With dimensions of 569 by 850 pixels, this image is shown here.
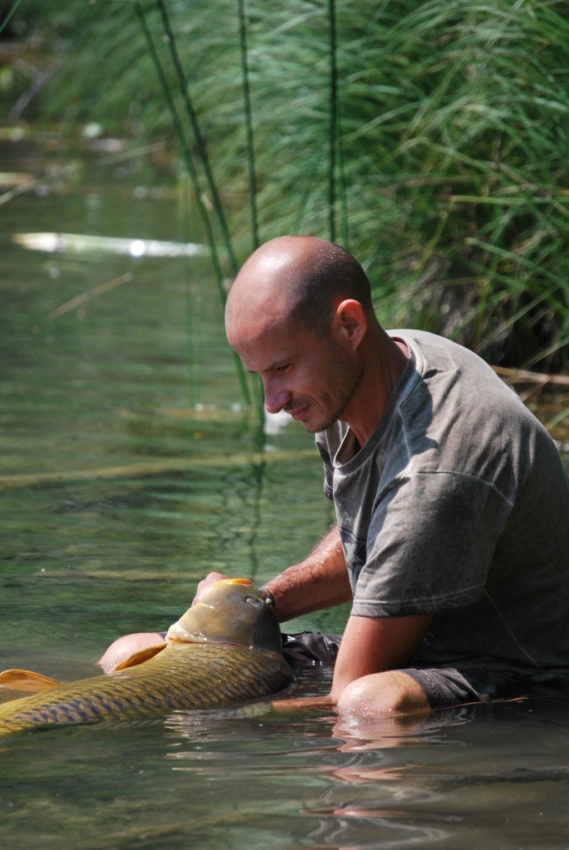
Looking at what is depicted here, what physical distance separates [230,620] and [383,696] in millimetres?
538

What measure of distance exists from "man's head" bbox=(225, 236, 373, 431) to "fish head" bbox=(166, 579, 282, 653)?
1.99 feet

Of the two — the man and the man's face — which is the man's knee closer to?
the man

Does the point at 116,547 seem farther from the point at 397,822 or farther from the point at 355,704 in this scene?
the point at 397,822

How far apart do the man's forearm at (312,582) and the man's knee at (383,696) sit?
1.95ft

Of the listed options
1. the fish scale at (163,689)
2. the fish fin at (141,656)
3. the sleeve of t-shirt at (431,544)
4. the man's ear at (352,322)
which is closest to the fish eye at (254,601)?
the fish scale at (163,689)

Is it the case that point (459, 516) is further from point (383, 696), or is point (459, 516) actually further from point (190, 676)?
point (190, 676)

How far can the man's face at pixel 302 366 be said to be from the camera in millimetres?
3598

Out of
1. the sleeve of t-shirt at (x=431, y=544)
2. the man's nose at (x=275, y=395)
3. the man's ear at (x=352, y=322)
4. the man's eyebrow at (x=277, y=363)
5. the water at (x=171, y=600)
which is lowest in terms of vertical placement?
the water at (x=171, y=600)

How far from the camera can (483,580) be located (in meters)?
3.56

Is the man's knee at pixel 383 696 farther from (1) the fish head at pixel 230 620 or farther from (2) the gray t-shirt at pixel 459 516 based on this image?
(1) the fish head at pixel 230 620

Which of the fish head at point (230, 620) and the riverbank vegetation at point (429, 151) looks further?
the riverbank vegetation at point (429, 151)

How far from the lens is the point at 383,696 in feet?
11.9

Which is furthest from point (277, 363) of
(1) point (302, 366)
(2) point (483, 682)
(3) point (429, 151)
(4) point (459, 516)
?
(3) point (429, 151)

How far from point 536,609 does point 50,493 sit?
2.60 m
